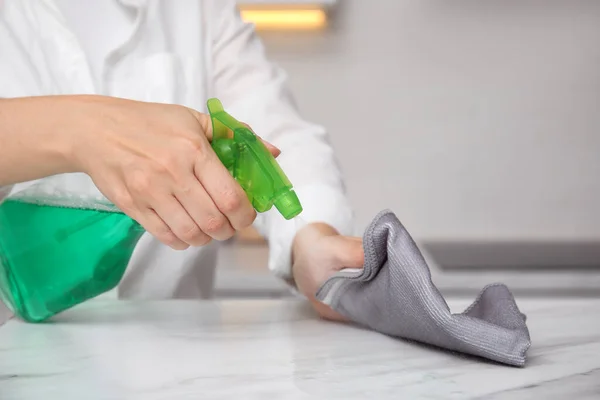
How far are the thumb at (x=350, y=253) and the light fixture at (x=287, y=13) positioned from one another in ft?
3.39

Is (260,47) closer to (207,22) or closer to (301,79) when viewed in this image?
(207,22)

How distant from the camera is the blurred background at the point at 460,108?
1.80 m

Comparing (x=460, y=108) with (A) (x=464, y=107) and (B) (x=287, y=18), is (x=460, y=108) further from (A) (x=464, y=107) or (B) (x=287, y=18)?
(B) (x=287, y=18)

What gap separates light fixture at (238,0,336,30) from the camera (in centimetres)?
169

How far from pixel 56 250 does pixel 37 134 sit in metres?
0.11

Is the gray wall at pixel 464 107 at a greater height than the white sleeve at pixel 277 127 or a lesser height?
lesser

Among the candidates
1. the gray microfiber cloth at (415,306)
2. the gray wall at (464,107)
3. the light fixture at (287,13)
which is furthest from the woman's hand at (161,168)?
the gray wall at (464,107)

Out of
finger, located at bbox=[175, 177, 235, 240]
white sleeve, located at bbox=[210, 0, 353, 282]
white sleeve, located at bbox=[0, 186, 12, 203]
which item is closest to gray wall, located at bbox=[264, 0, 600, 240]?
white sleeve, located at bbox=[210, 0, 353, 282]

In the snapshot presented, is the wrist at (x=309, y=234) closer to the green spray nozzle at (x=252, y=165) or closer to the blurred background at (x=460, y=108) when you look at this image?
the green spray nozzle at (x=252, y=165)

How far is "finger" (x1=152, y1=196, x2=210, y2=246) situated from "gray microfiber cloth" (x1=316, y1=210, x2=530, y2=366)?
131mm

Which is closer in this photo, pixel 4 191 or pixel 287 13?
pixel 4 191

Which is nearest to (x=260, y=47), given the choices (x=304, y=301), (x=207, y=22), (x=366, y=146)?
(x=207, y=22)

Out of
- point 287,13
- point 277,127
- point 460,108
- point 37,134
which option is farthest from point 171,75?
point 460,108

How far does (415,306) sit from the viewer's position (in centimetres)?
57
